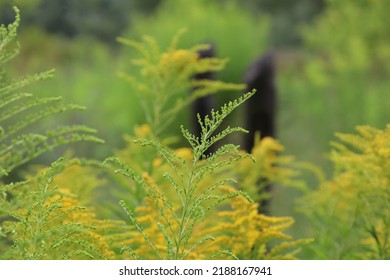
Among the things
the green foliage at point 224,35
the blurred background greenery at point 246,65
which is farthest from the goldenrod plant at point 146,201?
the green foliage at point 224,35

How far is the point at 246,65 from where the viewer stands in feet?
33.7

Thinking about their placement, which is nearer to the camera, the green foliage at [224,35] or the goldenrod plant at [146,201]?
the goldenrod plant at [146,201]

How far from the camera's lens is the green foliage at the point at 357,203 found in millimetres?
2715

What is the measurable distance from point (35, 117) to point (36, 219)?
0.37 metres

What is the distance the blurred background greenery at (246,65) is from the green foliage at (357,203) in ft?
10.3

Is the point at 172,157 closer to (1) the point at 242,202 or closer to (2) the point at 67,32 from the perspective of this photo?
(1) the point at 242,202

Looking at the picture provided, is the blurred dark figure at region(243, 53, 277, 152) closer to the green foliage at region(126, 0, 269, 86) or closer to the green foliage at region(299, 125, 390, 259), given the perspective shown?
the green foliage at region(299, 125, 390, 259)

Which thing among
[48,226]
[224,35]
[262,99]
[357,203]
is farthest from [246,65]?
[48,226]

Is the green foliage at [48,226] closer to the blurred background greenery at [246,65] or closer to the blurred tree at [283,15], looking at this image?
the blurred background greenery at [246,65]

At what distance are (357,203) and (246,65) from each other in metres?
7.39

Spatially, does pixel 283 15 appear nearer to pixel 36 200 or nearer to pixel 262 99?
pixel 262 99

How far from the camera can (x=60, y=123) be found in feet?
32.1

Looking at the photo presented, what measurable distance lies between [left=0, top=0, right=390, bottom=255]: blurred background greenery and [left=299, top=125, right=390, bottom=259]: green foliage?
3142 millimetres
